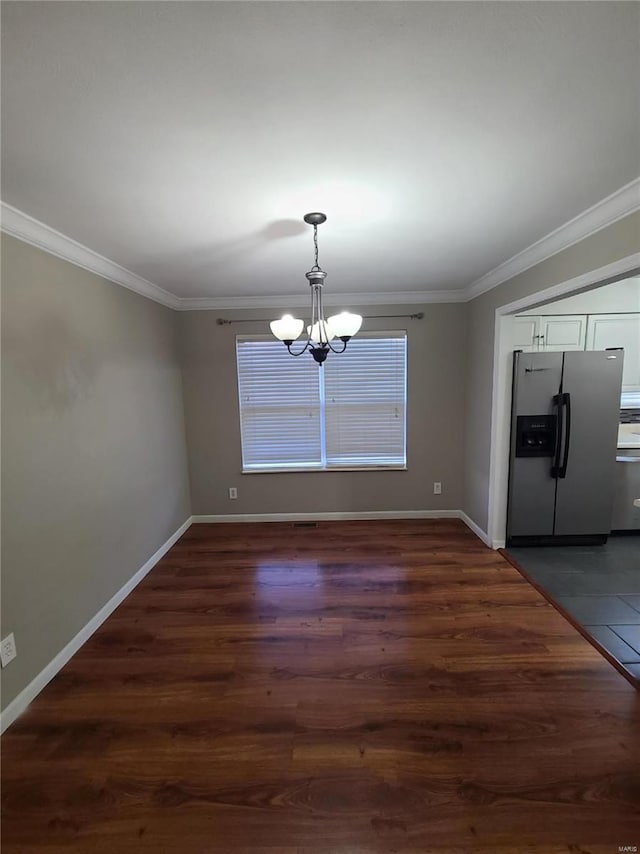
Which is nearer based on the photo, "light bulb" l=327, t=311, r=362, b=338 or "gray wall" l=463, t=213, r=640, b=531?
"gray wall" l=463, t=213, r=640, b=531

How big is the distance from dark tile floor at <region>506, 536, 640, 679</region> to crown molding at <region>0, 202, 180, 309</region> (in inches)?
154

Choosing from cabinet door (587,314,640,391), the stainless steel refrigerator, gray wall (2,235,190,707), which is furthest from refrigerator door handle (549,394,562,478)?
gray wall (2,235,190,707)

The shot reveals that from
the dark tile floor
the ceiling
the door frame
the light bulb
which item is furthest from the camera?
the door frame

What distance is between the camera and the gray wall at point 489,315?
1786mm

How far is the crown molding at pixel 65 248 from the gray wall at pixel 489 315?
299 cm

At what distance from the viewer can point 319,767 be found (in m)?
1.41

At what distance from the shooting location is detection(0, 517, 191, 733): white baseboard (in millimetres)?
1646

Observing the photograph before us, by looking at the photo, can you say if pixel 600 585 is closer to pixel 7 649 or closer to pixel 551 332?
pixel 551 332

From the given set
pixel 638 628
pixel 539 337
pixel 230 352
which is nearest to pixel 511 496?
pixel 638 628

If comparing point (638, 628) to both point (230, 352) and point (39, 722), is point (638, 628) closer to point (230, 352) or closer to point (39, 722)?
point (39, 722)

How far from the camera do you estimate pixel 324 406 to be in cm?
374

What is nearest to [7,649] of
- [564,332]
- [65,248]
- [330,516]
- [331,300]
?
[65,248]

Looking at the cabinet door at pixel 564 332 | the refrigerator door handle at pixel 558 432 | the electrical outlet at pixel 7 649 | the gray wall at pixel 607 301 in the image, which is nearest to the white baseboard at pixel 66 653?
the electrical outlet at pixel 7 649

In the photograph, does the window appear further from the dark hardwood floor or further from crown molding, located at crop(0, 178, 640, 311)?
the dark hardwood floor
